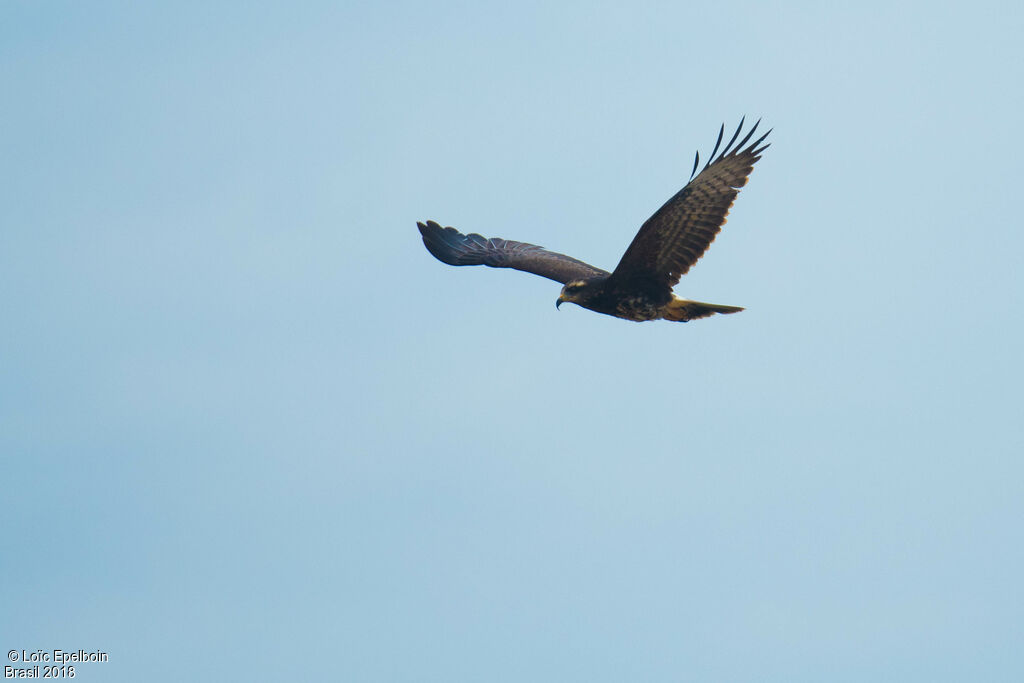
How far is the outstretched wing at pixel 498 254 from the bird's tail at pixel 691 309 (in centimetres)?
195

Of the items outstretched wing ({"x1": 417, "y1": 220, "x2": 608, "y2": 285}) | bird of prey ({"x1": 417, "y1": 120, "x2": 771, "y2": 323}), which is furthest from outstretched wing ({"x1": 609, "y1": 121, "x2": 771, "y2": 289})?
outstretched wing ({"x1": 417, "y1": 220, "x2": 608, "y2": 285})

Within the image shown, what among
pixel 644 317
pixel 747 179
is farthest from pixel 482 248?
pixel 747 179

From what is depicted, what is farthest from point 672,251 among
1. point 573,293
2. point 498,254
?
point 498,254

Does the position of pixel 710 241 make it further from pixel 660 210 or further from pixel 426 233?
pixel 426 233

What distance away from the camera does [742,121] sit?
42.8ft

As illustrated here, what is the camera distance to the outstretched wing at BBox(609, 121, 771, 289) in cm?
1314

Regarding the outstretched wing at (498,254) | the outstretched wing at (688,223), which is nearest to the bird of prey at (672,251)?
the outstretched wing at (688,223)

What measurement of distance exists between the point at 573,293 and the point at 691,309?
1.28 m

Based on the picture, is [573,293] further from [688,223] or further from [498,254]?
[498,254]

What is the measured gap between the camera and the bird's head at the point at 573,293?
1445 centimetres

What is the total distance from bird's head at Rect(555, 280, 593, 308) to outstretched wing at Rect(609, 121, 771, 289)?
22.1 inches

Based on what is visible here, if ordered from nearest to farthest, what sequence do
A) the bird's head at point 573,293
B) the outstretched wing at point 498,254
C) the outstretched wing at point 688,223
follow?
the outstretched wing at point 688,223
the bird's head at point 573,293
the outstretched wing at point 498,254

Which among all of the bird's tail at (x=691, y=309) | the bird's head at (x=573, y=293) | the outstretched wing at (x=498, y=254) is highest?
the outstretched wing at (x=498, y=254)

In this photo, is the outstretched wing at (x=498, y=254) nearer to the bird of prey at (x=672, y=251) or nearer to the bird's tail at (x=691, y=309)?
the bird of prey at (x=672, y=251)
